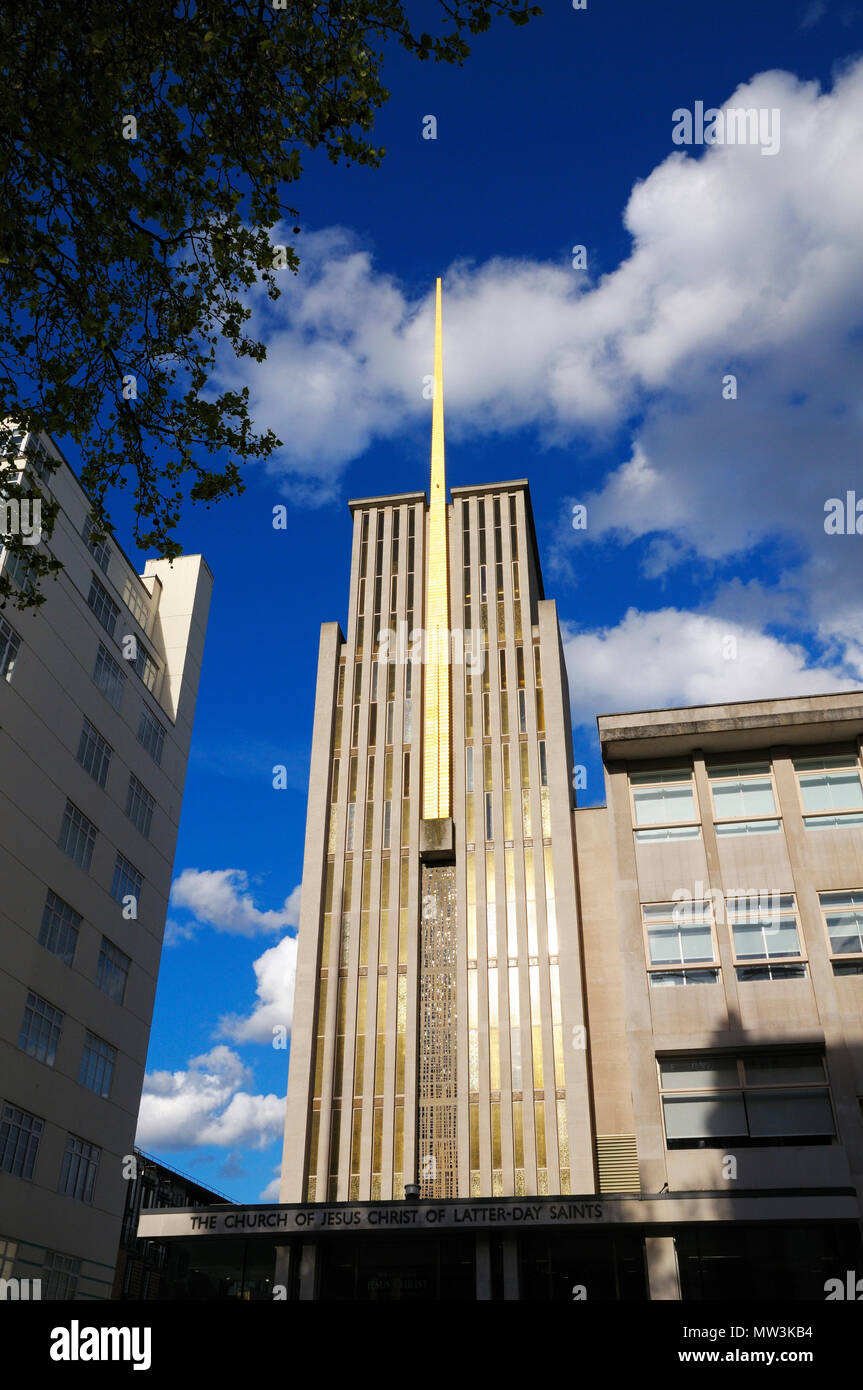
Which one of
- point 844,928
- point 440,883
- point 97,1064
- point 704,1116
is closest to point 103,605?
point 97,1064

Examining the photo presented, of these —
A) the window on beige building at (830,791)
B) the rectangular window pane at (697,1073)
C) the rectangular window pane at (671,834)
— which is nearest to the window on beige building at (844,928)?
the window on beige building at (830,791)

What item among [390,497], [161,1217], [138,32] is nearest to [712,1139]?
[161,1217]

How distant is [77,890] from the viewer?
37938 millimetres

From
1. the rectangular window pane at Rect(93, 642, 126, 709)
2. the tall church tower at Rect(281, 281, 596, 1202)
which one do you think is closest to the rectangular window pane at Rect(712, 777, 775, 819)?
the tall church tower at Rect(281, 281, 596, 1202)

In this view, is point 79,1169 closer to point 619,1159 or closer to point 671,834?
point 619,1159

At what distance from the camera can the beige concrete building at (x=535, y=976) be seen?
86.9 feet

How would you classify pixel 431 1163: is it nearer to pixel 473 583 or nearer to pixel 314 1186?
pixel 314 1186

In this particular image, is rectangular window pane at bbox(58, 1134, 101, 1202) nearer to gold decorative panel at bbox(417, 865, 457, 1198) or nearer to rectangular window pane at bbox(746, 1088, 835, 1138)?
gold decorative panel at bbox(417, 865, 457, 1198)

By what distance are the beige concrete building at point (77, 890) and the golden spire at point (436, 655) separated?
44.1ft

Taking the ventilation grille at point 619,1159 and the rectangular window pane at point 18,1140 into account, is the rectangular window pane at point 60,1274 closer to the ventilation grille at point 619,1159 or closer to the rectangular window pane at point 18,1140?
the rectangular window pane at point 18,1140

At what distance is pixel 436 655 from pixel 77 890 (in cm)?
2551

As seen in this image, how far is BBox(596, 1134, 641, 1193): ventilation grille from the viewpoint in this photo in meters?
33.5

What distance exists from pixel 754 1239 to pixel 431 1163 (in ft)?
69.1

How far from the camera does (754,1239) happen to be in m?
25.5
